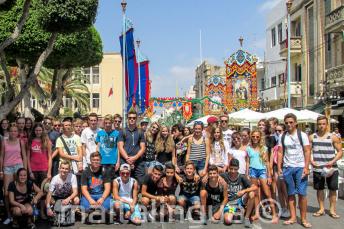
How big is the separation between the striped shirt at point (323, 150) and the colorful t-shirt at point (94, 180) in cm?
371

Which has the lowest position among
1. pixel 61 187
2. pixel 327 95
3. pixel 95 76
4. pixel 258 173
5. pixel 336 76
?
pixel 61 187

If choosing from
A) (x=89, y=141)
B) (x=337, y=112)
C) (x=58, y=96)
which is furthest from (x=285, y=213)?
(x=58, y=96)

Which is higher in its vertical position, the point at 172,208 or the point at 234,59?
the point at 234,59

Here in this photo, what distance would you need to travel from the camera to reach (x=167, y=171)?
27.1 feet

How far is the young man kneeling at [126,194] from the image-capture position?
8062 mm

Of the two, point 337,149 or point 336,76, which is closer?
point 337,149

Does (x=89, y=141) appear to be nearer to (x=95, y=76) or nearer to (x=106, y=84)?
(x=106, y=84)

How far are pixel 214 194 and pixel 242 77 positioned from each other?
779 inches

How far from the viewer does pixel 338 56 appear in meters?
25.0

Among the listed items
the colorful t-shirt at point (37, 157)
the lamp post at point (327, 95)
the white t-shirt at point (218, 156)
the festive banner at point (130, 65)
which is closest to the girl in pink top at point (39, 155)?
the colorful t-shirt at point (37, 157)

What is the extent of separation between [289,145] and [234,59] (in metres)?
19.5

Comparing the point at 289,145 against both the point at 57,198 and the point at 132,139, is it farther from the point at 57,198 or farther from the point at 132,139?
the point at 57,198

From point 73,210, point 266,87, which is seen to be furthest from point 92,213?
point 266,87

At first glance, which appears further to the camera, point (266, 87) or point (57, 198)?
point (266, 87)
